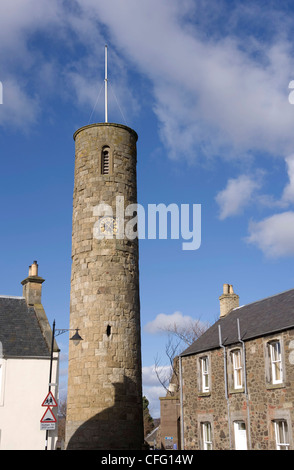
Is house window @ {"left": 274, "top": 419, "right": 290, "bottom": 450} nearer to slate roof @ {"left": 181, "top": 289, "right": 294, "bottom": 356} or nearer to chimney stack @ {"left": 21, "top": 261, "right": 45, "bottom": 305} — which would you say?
slate roof @ {"left": 181, "top": 289, "right": 294, "bottom": 356}

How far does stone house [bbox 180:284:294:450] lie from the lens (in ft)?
64.5

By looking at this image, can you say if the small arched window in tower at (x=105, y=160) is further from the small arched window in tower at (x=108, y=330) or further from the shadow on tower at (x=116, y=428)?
the shadow on tower at (x=116, y=428)

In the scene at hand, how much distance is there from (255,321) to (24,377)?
33.9ft

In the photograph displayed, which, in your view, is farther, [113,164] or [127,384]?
[113,164]

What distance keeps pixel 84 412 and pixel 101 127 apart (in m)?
12.1

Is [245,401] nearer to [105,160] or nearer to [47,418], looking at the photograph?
[47,418]

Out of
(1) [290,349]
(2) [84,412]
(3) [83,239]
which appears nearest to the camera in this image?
(1) [290,349]

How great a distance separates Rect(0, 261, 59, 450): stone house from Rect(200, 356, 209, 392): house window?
6660 mm

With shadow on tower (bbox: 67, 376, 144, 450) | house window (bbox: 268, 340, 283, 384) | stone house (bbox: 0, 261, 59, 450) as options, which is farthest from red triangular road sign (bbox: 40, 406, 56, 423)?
house window (bbox: 268, 340, 283, 384)

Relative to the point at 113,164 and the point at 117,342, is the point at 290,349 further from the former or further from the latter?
the point at 113,164

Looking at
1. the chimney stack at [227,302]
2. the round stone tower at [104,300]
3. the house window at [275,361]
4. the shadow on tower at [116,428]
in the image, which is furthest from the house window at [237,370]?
the chimney stack at [227,302]

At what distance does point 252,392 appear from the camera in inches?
835

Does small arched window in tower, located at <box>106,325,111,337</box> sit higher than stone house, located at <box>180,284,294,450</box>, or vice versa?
small arched window in tower, located at <box>106,325,111,337</box>
